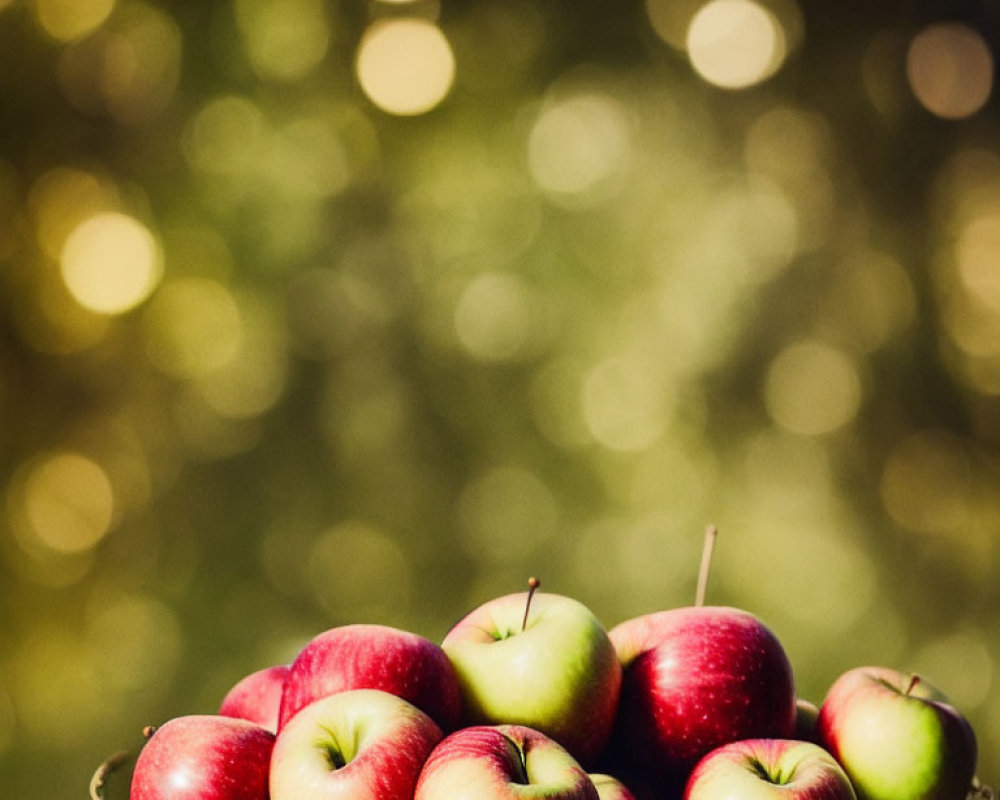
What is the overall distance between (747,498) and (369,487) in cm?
72

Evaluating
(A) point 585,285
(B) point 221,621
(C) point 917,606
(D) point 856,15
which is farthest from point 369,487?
(D) point 856,15

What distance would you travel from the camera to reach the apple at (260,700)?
2.94ft

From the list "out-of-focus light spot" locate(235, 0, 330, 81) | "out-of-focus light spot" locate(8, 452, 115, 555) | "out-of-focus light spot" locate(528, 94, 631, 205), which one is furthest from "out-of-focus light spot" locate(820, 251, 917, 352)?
"out-of-focus light spot" locate(8, 452, 115, 555)

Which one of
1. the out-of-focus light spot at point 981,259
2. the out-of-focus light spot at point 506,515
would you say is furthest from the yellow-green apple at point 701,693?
the out-of-focus light spot at point 981,259

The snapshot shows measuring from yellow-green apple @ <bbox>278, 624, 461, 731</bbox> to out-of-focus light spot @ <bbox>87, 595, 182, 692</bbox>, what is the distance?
1.15m

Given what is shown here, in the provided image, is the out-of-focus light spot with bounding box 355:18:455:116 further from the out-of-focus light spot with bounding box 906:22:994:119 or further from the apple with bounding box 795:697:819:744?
the apple with bounding box 795:697:819:744

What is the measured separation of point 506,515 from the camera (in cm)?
199

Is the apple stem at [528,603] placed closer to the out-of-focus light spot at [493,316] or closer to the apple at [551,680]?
the apple at [551,680]

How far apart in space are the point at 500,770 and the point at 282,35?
1561 millimetres

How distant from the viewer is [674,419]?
2.00 m

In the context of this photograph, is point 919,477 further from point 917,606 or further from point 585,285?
point 585,285

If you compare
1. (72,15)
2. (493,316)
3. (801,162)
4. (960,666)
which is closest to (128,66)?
(72,15)

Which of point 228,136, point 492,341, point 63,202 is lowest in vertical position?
point 492,341

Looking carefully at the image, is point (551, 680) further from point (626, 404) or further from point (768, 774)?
point (626, 404)
